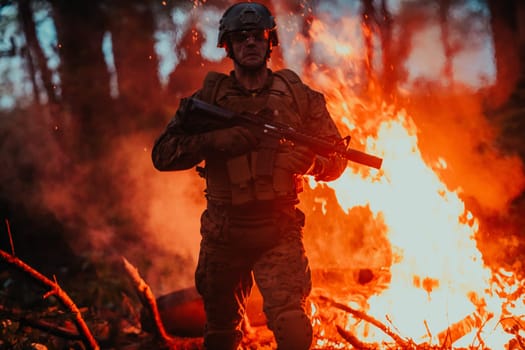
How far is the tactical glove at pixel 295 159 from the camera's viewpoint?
3139mm

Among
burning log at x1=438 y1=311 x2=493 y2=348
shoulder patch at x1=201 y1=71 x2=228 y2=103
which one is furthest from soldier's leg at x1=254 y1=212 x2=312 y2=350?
burning log at x1=438 y1=311 x2=493 y2=348

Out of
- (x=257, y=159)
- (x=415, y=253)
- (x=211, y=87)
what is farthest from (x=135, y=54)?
(x=257, y=159)

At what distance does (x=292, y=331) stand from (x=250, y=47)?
183cm

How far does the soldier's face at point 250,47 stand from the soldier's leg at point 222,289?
3.78ft

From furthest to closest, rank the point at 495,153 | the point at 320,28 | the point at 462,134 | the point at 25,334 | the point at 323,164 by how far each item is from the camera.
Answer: the point at 462,134 < the point at 495,153 < the point at 320,28 < the point at 25,334 < the point at 323,164

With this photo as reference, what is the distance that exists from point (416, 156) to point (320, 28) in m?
2.31

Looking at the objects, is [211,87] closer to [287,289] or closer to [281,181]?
[281,181]

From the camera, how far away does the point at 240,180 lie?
308 centimetres

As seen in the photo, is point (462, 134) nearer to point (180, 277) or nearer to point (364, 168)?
point (364, 168)

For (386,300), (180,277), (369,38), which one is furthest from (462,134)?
(180,277)

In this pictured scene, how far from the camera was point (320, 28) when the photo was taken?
21.7 feet

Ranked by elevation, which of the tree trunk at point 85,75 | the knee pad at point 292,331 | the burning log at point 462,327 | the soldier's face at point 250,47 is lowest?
the burning log at point 462,327

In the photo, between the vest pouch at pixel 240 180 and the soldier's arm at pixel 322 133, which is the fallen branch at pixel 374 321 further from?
the vest pouch at pixel 240 180

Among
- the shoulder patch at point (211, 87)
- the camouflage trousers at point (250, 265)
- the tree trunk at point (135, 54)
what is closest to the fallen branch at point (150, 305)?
the camouflage trousers at point (250, 265)
